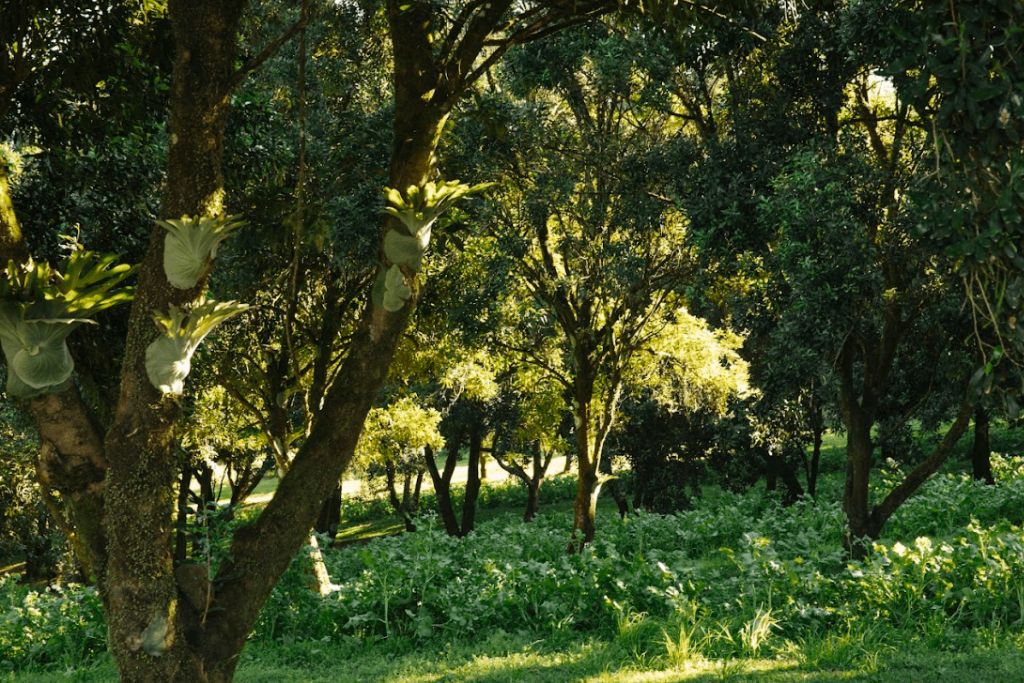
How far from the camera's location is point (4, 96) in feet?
16.6

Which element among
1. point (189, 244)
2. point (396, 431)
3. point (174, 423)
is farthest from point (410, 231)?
point (396, 431)

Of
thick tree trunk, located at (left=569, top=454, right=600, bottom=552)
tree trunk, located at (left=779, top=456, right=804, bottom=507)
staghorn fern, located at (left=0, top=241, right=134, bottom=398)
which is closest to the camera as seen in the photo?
staghorn fern, located at (left=0, top=241, right=134, bottom=398)

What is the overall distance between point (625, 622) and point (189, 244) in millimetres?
4942

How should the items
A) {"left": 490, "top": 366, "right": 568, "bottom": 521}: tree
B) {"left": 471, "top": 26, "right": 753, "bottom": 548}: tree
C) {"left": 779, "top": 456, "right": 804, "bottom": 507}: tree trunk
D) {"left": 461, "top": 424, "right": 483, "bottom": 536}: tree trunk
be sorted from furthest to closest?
{"left": 461, "top": 424, "right": 483, "bottom": 536}: tree trunk
{"left": 779, "top": 456, "right": 804, "bottom": 507}: tree trunk
{"left": 490, "top": 366, "right": 568, "bottom": 521}: tree
{"left": 471, "top": 26, "right": 753, "bottom": 548}: tree

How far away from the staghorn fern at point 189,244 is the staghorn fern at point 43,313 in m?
0.19

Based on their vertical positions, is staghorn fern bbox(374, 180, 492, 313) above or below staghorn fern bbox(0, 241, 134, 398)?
above

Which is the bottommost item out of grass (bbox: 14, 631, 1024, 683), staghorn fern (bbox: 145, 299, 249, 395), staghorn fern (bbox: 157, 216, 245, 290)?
grass (bbox: 14, 631, 1024, 683)

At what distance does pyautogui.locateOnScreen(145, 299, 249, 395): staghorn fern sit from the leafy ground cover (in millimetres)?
3764

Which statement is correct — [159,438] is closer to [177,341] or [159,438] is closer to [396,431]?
[177,341]

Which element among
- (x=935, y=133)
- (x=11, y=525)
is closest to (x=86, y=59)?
(x=935, y=133)

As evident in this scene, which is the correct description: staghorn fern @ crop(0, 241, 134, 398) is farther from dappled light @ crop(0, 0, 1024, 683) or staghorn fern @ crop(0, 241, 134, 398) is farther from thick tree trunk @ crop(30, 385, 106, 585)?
thick tree trunk @ crop(30, 385, 106, 585)

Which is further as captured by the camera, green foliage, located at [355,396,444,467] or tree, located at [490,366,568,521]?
tree, located at [490,366,568,521]

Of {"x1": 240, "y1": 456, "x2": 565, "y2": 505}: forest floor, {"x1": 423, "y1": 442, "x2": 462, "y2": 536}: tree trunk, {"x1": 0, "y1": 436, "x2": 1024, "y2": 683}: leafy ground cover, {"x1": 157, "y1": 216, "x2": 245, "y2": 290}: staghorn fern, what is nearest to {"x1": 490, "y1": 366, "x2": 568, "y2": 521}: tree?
{"x1": 423, "y1": 442, "x2": 462, "y2": 536}: tree trunk

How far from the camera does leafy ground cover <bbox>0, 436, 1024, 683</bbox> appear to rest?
623 centimetres
